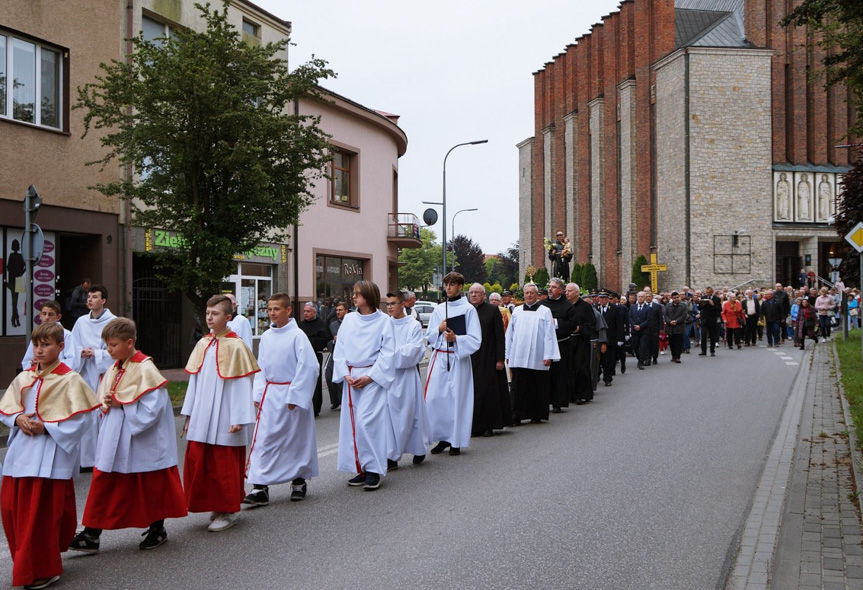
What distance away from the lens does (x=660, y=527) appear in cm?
626

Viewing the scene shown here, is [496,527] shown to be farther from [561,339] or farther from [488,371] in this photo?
[561,339]

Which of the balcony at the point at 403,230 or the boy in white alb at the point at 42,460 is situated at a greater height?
the balcony at the point at 403,230

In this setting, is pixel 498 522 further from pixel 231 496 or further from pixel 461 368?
pixel 461 368

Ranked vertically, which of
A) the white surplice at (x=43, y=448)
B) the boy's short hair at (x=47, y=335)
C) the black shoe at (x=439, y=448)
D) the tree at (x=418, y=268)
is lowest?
the black shoe at (x=439, y=448)

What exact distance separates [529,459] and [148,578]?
15.6ft

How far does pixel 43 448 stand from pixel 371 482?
3.15 meters

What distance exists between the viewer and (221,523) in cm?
624

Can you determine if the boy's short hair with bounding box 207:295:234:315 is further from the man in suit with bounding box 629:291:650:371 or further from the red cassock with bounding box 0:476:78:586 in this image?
the man in suit with bounding box 629:291:650:371

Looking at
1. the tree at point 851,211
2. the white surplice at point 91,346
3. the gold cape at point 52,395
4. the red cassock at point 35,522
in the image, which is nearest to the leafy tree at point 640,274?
the tree at point 851,211

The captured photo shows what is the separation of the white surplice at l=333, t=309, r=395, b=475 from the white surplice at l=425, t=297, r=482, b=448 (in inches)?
66.6

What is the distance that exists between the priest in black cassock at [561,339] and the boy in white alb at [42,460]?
9.04 meters

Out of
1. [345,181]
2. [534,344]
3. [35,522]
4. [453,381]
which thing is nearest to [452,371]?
[453,381]

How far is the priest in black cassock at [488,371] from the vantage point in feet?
35.3

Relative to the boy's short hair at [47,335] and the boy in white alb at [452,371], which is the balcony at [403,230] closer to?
the boy in white alb at [452,371]
